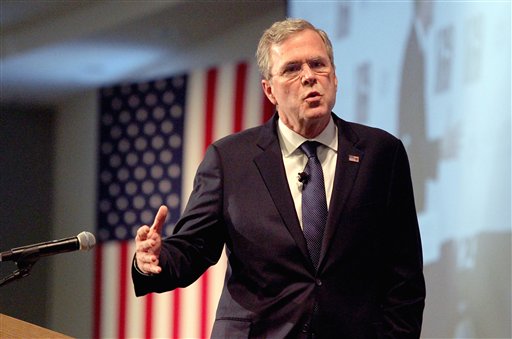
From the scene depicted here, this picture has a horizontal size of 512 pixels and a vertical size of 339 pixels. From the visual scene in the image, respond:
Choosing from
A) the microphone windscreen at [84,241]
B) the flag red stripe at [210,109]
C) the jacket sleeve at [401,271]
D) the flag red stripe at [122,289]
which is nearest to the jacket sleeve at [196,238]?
the microphone windscreen at [84,241]

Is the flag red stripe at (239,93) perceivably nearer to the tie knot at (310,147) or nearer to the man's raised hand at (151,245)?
the tie knot at (310,147)

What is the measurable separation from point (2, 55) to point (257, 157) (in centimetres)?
376

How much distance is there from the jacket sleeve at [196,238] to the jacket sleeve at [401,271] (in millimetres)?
417

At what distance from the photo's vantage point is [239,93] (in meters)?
4.83

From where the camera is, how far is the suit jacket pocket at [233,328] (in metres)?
2.10

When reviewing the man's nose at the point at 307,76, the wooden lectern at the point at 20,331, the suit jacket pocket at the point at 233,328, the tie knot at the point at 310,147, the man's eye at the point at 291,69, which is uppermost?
the man's eye at the point at 291,69

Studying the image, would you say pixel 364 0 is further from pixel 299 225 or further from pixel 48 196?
pixel 48 196

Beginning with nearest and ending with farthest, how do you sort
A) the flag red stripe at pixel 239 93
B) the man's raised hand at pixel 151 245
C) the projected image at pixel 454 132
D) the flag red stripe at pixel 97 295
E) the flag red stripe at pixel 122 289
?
1. the man's raised hand at pixel 151 245
2. the projected image at pixel 454 132
3. the flag red stripe at pixel 239 93
4. the flag red stripe at pixel 122 289
5. the flag red stripe at pixel 97 295

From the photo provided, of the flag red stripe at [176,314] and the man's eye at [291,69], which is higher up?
the man's eye at [291,69]

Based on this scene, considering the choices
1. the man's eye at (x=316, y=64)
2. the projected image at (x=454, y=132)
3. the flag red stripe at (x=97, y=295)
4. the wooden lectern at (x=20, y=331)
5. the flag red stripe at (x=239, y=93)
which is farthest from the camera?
the flag red stripe at (x=97, y=295)

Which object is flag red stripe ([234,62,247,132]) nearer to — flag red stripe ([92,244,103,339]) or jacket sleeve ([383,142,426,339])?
flag red stripe ([92,244,103,339])

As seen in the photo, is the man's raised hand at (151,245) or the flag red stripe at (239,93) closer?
the man's raised hand at (151,245)

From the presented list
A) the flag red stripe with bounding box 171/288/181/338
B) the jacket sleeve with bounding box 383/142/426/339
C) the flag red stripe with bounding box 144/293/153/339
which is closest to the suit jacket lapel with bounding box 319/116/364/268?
the jacket sleeve with bounding box 383/142/426/339

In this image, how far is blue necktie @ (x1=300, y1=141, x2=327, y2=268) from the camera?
2.08m
